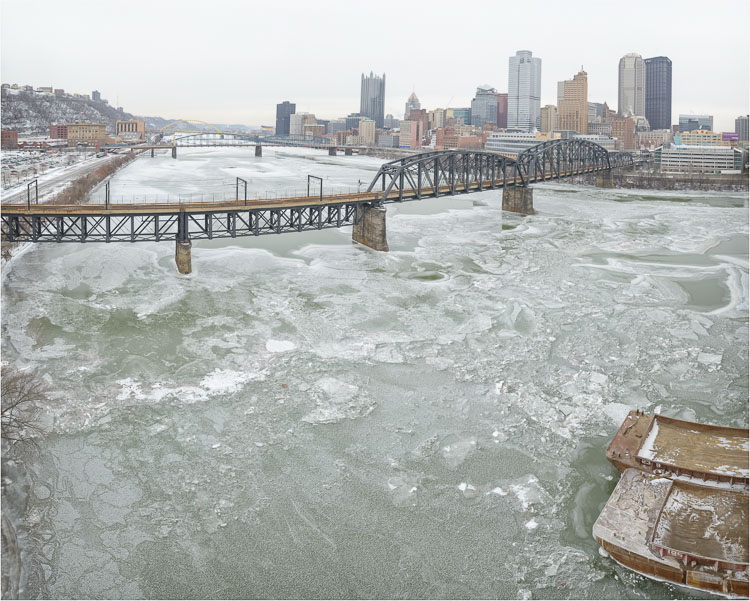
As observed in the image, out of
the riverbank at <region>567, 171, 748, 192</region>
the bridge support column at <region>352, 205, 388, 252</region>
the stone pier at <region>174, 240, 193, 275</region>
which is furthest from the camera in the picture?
the riverbank at <region>567, 171, 748, 192</region>

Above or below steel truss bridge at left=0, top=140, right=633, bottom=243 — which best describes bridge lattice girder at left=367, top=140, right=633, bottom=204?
above

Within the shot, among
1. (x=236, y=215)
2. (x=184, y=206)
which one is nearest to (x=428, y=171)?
(x=236, y=215)

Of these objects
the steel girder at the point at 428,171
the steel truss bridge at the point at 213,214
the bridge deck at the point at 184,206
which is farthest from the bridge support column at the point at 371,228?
the steel girder at the point at 428,171

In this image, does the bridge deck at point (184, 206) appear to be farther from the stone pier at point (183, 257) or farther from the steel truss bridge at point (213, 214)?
the stone pier at point (183, 257)

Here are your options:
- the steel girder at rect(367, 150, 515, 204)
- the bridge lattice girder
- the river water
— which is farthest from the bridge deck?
the river water

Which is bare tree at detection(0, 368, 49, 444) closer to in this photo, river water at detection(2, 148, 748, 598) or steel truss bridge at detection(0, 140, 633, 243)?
river water at detection(2, 148, 748, 598)

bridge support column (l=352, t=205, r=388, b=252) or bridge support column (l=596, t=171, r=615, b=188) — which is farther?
bridge support column (l=596, t=171, r=615, b=188)
